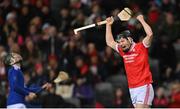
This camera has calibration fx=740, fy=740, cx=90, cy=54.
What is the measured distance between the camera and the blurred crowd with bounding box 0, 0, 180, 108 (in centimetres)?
1773

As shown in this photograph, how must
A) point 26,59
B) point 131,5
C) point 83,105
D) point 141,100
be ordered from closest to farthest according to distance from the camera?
point 141,100, point 83,105, point 26,59, point 131,5

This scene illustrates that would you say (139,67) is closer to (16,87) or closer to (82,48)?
(16,87)

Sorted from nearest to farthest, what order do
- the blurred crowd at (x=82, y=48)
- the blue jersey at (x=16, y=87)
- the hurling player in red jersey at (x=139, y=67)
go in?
the hurling player in red jersey at (x=139, y=67)
the blue jersey at (x=16, y=87)
the blurred crowd at (x=82, y=48)

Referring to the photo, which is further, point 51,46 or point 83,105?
point 51,46

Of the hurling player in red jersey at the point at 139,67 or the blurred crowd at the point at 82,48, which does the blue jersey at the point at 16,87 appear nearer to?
the hurling player in red jersey at the point at 139,67

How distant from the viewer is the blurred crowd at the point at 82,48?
1773cm

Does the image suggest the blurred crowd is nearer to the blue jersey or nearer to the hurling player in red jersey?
the blue jersey

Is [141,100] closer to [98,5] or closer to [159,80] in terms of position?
[159,80]

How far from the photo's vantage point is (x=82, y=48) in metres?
18.9

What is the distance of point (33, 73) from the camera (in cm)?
1812

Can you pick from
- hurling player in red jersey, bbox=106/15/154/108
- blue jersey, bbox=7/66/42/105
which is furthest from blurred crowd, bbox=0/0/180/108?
hurling player in red jersey, bbox=106/15/154/108

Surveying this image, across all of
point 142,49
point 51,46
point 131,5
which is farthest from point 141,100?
point 131,5

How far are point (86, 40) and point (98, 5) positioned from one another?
43.7 inches

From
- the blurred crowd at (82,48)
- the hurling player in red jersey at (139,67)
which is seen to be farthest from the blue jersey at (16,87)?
the blurred crowd at (82,48)
